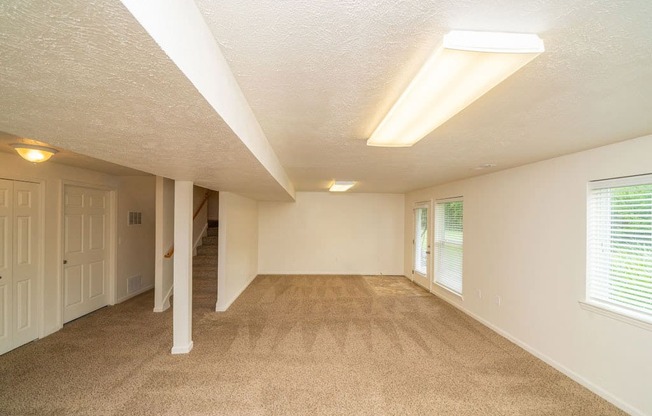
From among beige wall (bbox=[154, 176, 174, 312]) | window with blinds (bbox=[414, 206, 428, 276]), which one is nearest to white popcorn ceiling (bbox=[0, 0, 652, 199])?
beige wall (bbox=[154, 176, 174, 312])

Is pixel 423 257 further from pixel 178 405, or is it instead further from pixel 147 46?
pixel 147 46

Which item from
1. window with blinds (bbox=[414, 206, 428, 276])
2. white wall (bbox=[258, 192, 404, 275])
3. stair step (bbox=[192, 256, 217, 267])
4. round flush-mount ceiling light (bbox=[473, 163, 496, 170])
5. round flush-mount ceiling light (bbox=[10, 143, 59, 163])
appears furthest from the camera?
white wall (bbox=[258, 192, 404, 275])

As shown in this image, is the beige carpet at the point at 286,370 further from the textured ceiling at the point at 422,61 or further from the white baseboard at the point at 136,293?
the textured ceiling at the point at 422,61

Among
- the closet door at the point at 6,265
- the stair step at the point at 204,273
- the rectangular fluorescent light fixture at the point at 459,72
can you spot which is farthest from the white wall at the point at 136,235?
the rectangular fluorescent light fixture at the point at 459,72

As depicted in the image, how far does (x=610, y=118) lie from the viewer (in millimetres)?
1906

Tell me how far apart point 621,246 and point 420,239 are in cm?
442

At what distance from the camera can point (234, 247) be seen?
5.31 metres

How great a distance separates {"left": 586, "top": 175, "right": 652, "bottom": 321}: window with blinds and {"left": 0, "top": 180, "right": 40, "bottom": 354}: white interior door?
19.1 ft

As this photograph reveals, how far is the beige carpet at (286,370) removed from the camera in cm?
236

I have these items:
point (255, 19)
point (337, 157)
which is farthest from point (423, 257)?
point (255, 19)

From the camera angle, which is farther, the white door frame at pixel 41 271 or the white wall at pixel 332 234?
the white wall at pixel 332 234

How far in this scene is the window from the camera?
509cm

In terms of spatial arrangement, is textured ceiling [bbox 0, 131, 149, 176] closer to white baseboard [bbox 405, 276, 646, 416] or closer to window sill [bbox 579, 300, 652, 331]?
window sill [bbox 579, 300, 652, 331]

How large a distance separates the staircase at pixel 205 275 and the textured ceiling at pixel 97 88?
3.63 m
